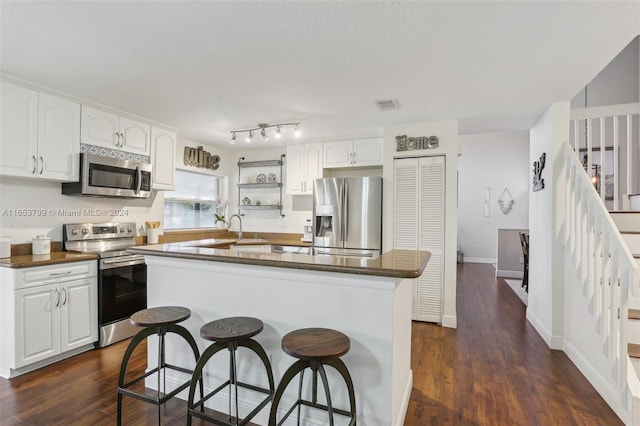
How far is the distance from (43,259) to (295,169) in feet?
10.3

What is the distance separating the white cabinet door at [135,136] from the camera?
11.8 ft

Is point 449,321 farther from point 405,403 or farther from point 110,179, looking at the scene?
point 110,179

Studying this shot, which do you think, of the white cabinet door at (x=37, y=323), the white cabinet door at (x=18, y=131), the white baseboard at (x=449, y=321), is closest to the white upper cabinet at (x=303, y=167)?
the white baseboard at (x=449, y=321)

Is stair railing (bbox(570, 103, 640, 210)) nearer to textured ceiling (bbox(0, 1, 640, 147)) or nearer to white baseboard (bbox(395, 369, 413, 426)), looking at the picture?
textured ceiling (bbox(0, 1, 640, 147))

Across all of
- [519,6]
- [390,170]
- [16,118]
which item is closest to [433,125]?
[390,170]

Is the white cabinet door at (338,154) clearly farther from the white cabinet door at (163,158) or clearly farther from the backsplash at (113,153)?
the backsplash at (113,153)

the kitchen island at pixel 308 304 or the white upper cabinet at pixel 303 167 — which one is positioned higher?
the white upper cabinet at pixel 303 167

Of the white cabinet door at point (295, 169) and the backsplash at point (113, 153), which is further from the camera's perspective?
the white cabinet door at point (295, 169)

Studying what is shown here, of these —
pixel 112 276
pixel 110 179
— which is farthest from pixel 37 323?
pixel 110 179

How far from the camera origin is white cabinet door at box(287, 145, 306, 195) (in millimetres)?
4902

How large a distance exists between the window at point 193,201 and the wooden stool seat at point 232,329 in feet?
10.5

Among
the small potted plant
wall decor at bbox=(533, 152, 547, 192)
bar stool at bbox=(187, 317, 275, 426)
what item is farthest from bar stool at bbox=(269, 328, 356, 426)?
the small potted plant

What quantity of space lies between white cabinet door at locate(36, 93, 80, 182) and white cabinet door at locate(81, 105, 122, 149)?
73 mm

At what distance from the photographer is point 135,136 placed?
374cm
